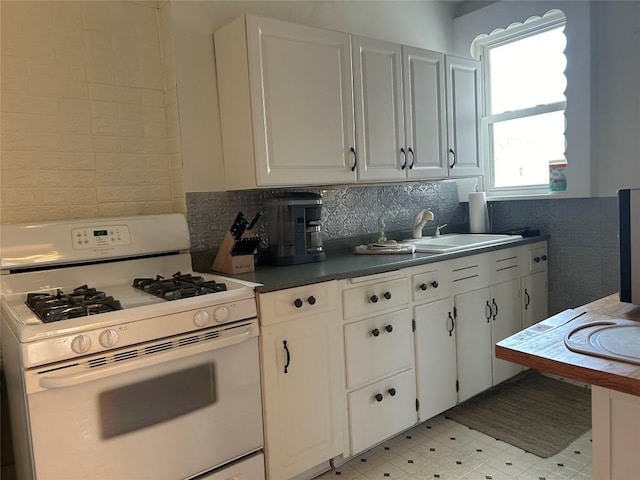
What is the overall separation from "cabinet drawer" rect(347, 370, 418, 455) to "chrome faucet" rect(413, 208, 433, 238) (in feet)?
3.51

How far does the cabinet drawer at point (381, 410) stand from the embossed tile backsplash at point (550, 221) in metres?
0.93

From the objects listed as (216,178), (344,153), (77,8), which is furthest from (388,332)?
(77,8)

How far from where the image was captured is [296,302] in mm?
1973

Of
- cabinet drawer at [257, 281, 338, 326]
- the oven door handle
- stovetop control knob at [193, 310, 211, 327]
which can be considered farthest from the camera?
cabinet drawer at [257, 281, 338, 326]

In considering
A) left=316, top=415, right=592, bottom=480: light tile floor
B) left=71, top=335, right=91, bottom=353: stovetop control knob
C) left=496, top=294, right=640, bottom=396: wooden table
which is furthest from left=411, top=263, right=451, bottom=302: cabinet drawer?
left=71, top=335, right=91, bottom=353: stovetop control knob

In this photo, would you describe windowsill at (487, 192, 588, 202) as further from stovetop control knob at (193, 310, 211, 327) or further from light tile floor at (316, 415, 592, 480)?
stovetop control knob at (193, 310, 211, 327)

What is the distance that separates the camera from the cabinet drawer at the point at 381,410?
7.27 feet

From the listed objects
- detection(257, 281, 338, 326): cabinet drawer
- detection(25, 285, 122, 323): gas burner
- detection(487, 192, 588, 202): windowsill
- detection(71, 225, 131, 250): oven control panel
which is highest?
detection(487, 192, 588, 202): windowsill

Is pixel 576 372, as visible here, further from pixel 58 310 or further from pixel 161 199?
pixel 161 199

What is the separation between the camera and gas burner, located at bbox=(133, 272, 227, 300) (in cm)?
177

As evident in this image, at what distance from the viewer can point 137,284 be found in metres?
2.01

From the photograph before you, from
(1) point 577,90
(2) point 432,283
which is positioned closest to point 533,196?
(1) point 577,90

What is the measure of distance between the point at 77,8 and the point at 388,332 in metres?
2.02

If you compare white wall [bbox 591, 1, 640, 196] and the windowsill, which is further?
the windowsill
